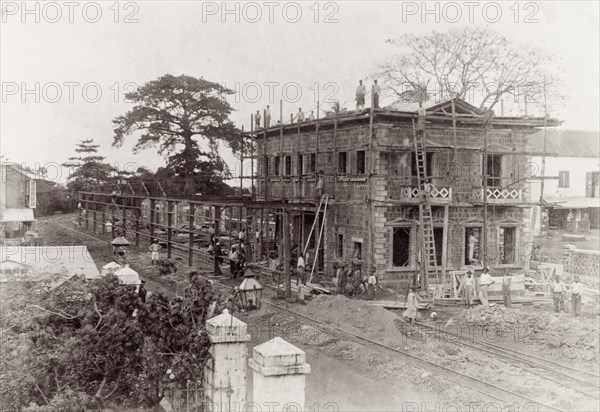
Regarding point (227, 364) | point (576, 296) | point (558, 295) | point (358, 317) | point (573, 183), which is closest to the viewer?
point (227, 364)

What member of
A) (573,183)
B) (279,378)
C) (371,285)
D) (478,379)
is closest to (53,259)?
(478,379)

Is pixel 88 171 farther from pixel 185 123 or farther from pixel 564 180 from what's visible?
pixel 564 180

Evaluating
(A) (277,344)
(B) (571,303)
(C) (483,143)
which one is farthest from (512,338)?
(A) (277,344)

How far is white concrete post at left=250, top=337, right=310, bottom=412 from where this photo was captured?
7.15 metres

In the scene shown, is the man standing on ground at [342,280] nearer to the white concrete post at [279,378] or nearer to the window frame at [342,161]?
the window frame at [342,161]

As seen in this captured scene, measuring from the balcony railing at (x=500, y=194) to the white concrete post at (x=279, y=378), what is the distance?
2171 centimetres

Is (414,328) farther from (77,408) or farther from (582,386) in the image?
(77,408)

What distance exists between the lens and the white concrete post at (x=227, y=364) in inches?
314

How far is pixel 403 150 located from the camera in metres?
26.0

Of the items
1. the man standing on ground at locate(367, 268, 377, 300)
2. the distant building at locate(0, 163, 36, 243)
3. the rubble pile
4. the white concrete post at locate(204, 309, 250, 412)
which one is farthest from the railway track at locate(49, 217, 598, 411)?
the distant building at locate(0, 163, 36, 243)

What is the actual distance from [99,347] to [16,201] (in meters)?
33.2

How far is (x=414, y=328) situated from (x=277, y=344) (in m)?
12.5

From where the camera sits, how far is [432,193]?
1035 inches

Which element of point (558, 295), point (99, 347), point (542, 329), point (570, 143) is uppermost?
point (570, 143)
